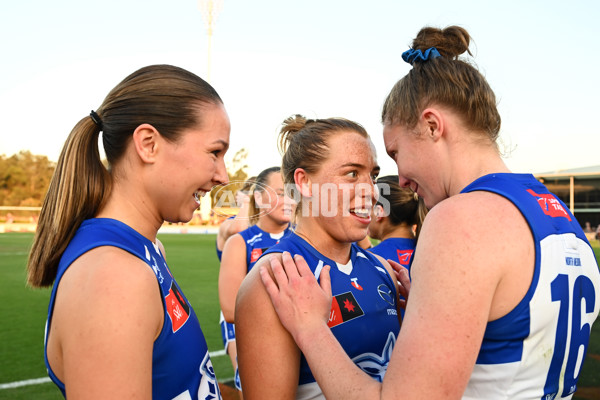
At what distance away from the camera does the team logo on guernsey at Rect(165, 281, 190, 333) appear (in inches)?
61.2

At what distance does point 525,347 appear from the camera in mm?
1389

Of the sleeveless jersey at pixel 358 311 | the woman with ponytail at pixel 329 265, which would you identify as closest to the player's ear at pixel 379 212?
the woman with ponytail at pixel 329 265

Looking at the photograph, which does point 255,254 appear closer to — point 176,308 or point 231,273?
point 231,273

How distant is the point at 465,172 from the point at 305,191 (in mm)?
1071

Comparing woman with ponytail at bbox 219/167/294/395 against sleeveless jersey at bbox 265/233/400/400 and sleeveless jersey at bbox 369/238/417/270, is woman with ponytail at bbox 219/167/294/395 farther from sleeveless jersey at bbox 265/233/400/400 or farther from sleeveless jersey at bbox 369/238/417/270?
sleeveless jersey at bbox 265/233/400/400

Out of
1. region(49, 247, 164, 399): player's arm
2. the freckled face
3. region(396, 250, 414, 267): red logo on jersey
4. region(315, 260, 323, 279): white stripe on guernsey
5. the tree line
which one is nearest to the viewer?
region(49, 247, 164, 399): player's arm

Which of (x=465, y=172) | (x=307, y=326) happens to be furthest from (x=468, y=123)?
(x=307, y=326)

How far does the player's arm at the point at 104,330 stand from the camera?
126cm

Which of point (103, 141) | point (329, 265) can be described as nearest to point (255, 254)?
point (329, 265)

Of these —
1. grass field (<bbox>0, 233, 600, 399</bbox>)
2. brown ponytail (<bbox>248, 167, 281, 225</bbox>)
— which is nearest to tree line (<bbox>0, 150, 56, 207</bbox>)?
grass field (<bbox>0, 233, 600, 399</bbox>)

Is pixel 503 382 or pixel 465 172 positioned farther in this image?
pixel 465 172

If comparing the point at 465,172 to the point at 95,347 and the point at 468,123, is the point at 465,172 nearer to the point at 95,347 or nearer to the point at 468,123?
the point at 468,123

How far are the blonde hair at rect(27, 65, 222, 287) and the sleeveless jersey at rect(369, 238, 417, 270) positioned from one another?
104 inches

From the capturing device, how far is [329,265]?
7.67ft
